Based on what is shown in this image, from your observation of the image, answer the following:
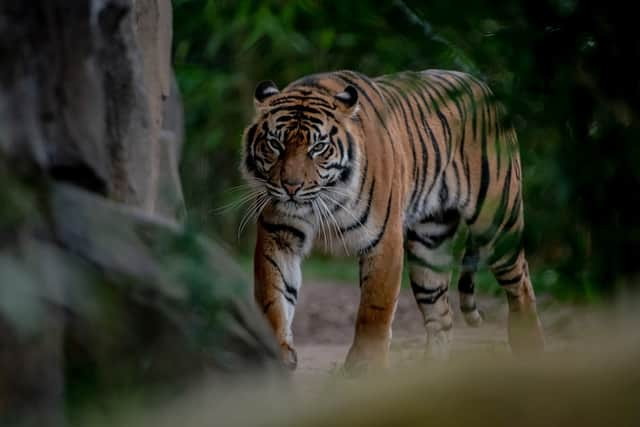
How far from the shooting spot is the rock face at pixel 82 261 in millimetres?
2482

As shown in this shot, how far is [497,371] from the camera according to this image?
1.71 meters

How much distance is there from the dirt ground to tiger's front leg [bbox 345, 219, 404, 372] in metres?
0.17

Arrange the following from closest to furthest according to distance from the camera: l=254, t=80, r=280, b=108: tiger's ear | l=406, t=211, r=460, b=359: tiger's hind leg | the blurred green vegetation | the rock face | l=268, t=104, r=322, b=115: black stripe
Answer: the blurred green vegetation
the rock face
l=268, t=104, r=322, b=115: black stripe
l=254, t=80, r=280, b=108: tiger's ear
l=406, t=211, r=460, b=359: tiger's hind leg

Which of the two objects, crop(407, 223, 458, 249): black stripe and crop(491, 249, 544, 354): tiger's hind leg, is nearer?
crop(491, 249, 544, 354): tiger's hind leg

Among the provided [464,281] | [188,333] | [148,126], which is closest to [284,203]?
[464,281]

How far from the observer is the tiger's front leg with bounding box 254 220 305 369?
5.02 m

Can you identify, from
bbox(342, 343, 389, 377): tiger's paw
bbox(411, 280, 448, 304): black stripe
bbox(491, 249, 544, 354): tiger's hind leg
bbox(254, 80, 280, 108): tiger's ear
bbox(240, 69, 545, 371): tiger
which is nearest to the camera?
bbox(342, 343, 389, 377): tiger's paw

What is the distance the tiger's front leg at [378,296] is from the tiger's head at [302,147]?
0.30 metres

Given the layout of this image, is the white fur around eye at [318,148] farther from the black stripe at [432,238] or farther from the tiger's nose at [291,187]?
the black stripe at [432,238]

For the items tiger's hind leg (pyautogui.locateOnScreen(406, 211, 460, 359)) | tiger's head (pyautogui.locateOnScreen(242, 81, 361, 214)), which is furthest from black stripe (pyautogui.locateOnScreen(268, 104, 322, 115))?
tiger's hind leg (pyautogui.locateOnScreen(406, 211, 460, 359))

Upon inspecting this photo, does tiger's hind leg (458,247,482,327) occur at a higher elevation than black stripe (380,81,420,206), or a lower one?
lower

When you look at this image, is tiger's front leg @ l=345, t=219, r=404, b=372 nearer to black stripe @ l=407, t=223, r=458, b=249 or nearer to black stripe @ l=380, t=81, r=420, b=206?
black stripe @ l=380, t=81, r=420, b=206

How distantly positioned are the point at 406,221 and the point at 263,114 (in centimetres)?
93

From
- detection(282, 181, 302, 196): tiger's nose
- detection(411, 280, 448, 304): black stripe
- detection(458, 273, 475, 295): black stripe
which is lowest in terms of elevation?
detection(411, 280, 448, 304): black stripe
